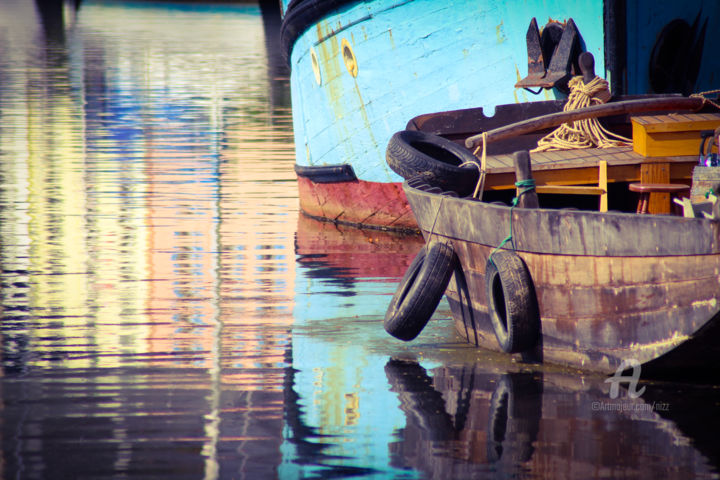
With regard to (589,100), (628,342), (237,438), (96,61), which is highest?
(96,61)

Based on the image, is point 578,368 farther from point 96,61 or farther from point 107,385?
point 96,61

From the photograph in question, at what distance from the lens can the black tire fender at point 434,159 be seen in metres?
7.56

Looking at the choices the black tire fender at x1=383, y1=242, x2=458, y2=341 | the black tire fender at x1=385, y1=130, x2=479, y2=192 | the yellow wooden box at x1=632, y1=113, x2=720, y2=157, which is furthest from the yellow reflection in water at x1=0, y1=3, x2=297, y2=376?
the yellow wooden box at x1=632, y1=113, x2=720, y2=157

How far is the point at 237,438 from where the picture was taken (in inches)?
215

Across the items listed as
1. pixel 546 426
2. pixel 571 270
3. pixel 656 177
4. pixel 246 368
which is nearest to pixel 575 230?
pixel 571 270

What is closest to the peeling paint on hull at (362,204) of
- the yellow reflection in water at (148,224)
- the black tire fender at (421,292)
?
the yellow reflection in water at (148,224)

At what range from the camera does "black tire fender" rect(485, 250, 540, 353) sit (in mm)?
6227

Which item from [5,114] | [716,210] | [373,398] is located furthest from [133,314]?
[5,114]

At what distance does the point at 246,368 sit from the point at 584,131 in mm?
3066

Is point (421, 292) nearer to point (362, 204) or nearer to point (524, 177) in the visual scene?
point (524, 177)

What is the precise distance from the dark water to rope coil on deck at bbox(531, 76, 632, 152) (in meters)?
1.44

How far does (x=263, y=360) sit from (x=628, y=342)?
85.9 inches

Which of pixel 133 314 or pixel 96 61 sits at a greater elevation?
pixel 96 61

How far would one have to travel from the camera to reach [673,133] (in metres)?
7.46
